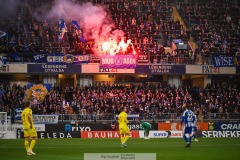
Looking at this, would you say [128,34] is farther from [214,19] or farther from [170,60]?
[214,19]

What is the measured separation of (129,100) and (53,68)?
8.75 m

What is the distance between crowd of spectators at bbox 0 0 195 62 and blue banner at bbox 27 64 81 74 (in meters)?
1.02

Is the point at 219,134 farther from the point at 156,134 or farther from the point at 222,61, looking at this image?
the point at 222,61


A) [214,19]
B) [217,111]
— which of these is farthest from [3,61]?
[214,19]

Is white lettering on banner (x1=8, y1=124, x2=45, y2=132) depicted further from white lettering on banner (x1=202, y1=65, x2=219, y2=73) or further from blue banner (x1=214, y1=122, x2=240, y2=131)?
white lettering on banner (x1=202, y1=65, x2=219, y2=73)

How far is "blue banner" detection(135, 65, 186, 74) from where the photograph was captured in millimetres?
55500

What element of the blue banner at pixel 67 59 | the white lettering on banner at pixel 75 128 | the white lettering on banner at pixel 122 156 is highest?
the blue banner at pixel 67 59

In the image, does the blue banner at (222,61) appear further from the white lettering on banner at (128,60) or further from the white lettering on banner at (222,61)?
the white lettering on banner at (128,60)

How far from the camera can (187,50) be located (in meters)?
57.0

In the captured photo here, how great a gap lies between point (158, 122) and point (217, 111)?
6484 mm

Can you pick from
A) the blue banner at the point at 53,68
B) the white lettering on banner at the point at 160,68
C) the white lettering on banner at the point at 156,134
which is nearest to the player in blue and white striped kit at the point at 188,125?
the white lettering on banner at the point at 156,134

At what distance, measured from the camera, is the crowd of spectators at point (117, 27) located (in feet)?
179

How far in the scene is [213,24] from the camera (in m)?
61.0

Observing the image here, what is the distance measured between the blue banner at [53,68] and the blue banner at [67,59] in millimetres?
1046
